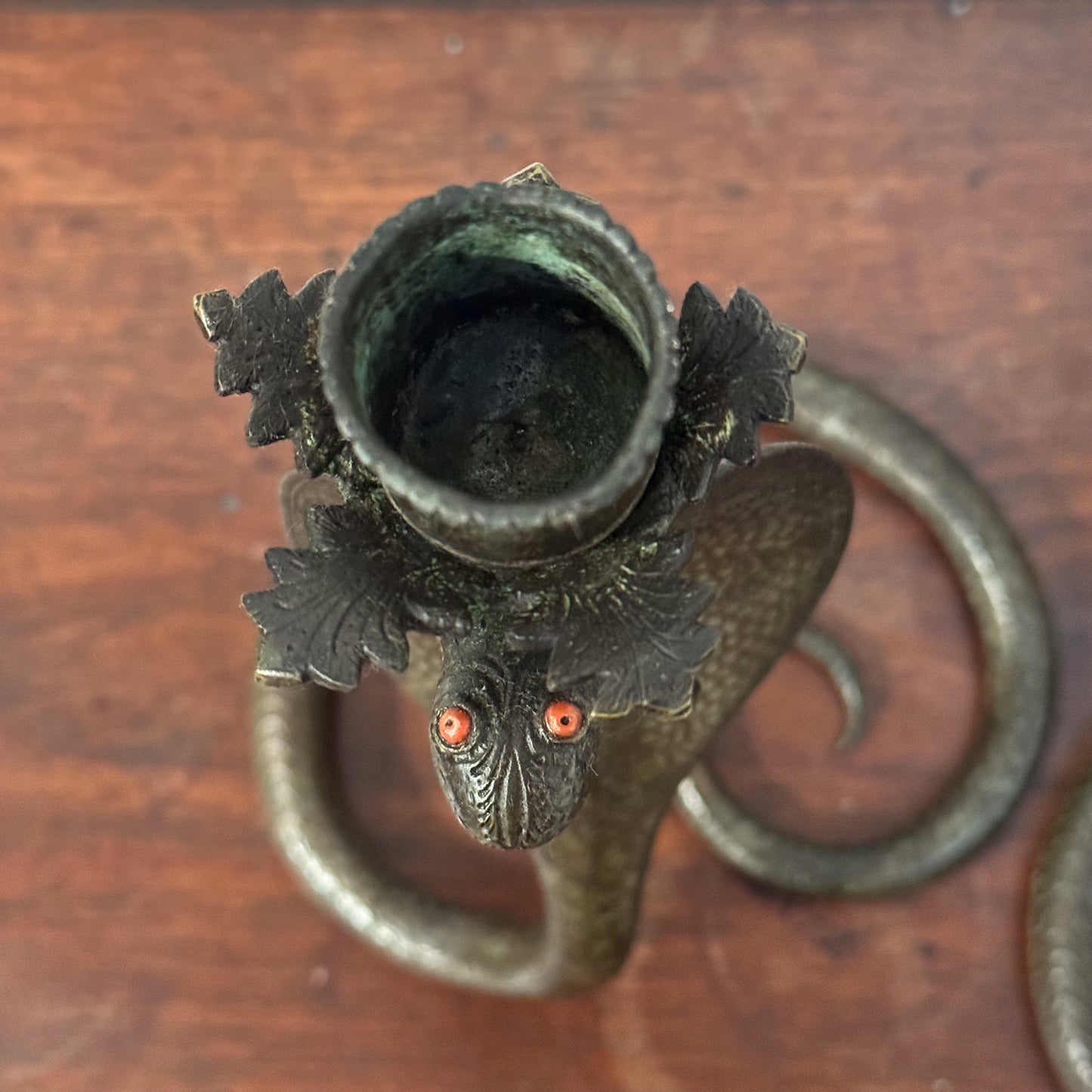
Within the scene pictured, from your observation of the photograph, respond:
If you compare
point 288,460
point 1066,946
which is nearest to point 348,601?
point 288,460

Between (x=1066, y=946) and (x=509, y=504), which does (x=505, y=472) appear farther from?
(x=1066, y=946)

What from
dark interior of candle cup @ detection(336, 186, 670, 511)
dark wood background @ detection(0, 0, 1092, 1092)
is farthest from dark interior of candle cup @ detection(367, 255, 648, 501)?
dark wood background @ detection(0, 0, 1092, 1092)

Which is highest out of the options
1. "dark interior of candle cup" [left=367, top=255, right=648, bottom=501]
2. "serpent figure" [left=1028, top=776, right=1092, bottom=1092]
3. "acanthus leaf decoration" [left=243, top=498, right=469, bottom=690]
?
"dark interior of candle cup" [left=367, top=255, right=648, bottom=501]

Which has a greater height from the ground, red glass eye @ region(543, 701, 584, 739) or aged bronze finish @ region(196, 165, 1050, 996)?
aged bronze finish @ region(196, 165, 1050, 996)

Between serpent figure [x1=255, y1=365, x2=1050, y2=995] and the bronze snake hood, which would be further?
serpent figure [x1=255, y1=365, x2=1050, y2=995]

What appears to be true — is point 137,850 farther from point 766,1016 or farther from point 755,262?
point 755,262

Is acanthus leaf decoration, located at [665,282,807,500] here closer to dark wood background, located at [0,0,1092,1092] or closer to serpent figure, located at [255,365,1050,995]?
serpent figure, located at [255,365,1050,995]

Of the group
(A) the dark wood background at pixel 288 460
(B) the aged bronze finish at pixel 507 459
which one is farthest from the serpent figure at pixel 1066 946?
(B) the aged bronze finish at pixel 507 459

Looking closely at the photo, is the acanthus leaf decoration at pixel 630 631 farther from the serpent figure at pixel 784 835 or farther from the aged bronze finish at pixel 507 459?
the serpent figure at pixel 784 835
